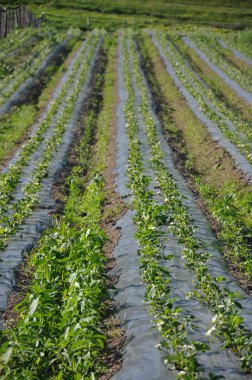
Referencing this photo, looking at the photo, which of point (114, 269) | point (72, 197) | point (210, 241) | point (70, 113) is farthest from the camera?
point (70, 113)

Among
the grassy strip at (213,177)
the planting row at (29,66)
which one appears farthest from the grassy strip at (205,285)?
the planting row at (29,66)

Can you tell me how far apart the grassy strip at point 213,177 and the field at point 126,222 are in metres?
0.05

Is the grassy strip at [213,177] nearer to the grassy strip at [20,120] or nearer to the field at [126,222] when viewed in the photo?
the field at [126,222]

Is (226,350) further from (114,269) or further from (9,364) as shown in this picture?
(114,269)

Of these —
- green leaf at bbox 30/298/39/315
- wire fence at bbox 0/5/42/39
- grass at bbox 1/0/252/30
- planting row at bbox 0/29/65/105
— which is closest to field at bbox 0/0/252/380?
green leaf at bbox 30/298/39/315

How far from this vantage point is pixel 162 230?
9.66 meters

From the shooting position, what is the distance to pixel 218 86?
24.6 m

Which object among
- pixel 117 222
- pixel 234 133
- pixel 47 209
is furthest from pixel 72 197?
pixel 234 133

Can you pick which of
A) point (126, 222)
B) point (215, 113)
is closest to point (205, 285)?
point (126, 222)

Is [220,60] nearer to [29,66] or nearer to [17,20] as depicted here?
[29,66]

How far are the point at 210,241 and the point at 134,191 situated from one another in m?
2.65

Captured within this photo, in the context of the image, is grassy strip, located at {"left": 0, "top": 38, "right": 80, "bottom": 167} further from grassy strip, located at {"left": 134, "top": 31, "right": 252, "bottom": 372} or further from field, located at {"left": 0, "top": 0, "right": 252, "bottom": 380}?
grassy strip, located at {"left": 134, "top": 31, "right": 252, "bottom": 372}

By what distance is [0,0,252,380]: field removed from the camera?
5955mm

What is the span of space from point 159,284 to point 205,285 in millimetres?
675
